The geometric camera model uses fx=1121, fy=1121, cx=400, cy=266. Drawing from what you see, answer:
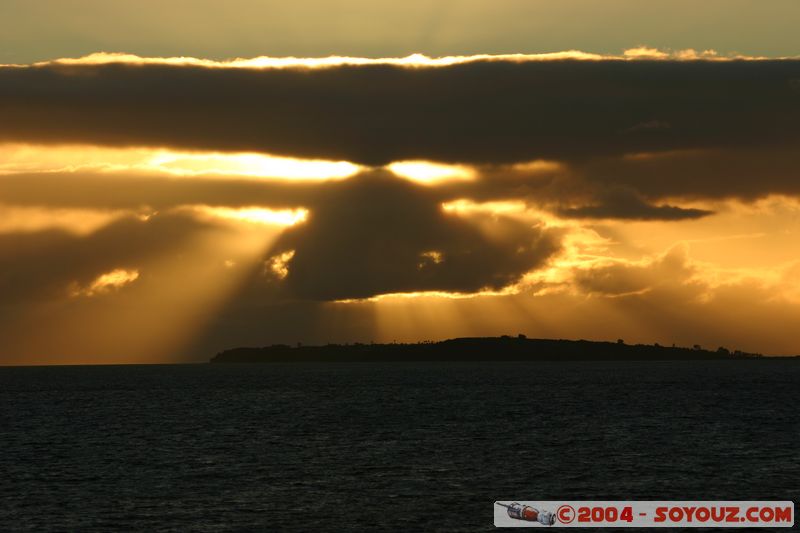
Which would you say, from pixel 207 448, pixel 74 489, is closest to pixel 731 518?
pixel 74 489

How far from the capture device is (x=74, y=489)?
87438 mm

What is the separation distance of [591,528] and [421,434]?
217 ft

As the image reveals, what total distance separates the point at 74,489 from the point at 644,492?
44.0 metres

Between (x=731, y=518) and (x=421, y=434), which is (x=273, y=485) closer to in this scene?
(x=731, y=518)

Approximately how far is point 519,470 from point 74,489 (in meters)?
37.0

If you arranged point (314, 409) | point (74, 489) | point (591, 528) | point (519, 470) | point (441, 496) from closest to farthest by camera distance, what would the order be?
point (591, 528), point (441, 496), point (74, 489), point (519, 470), point (314, 409)

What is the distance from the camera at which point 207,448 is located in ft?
391

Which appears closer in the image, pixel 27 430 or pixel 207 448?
pixel 207 448

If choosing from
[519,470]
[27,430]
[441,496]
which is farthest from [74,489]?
[27,430]

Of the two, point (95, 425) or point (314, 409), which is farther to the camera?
point (314, 409)

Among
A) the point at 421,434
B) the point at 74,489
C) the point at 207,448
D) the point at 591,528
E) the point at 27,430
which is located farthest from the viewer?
the point at 27,430

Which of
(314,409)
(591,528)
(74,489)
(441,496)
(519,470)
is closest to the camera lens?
(591,528)

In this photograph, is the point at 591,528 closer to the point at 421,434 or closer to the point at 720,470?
the point at 720,470

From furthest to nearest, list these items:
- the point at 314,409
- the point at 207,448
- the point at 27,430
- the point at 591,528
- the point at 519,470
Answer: the point at 314,409 → the point at 27,430 → the point at 207,448 → the point at 519,470 → the point at 591,528
